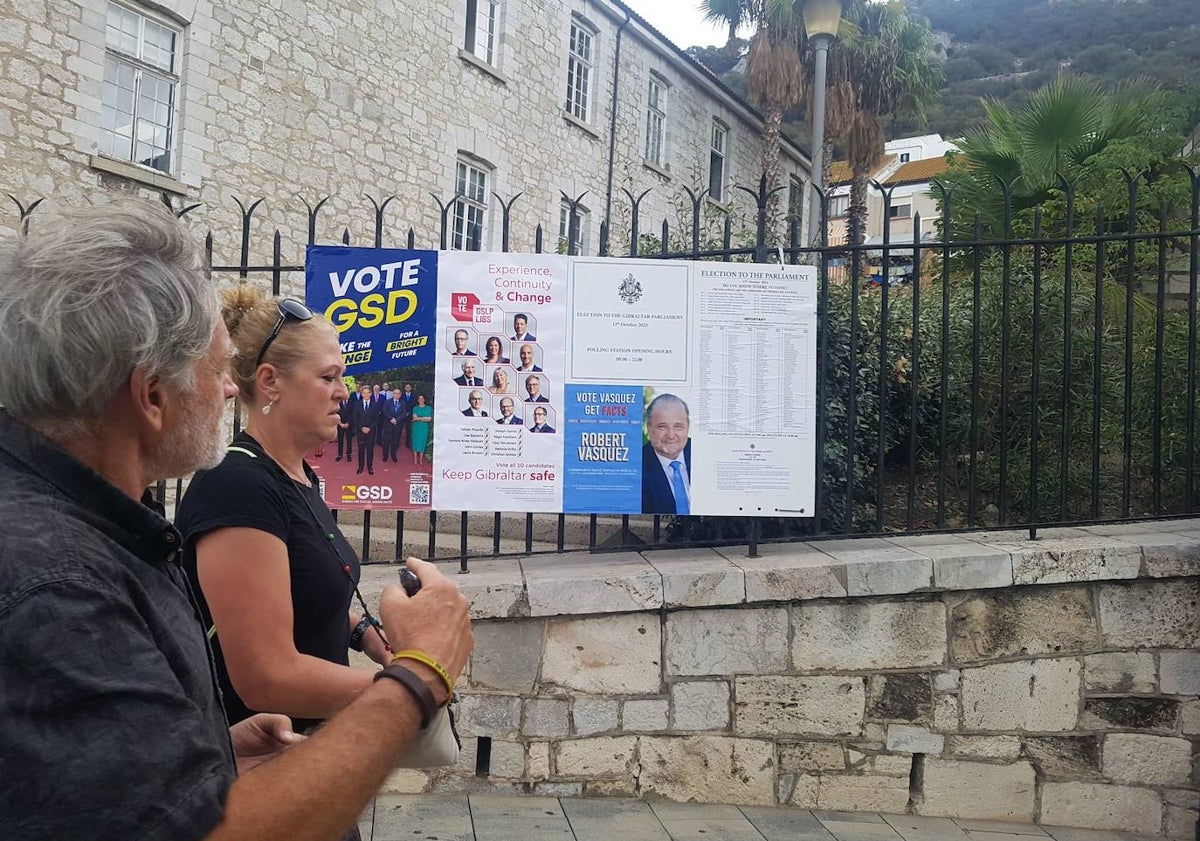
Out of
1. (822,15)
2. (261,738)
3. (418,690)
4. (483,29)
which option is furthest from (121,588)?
(483,29)

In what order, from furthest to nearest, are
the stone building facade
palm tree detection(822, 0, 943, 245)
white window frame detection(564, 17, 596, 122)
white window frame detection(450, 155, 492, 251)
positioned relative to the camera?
palm tree detection(822, 0, 943, 245)
white window frame detection(564, 17, 596, 122)
white window frame detection(450, 155, 492, 251)
the stone building facade

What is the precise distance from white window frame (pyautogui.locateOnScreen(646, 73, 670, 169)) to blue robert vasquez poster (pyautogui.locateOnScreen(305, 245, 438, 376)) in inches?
668

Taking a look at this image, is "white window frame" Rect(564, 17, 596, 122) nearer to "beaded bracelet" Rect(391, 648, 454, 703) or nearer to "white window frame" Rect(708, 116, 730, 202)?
"white window frame" Rect(708, 116, 730, 202)

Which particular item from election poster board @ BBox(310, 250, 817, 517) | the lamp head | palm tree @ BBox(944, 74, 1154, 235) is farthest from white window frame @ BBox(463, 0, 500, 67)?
election poster board @ BBox(310, 250, 817, 517)

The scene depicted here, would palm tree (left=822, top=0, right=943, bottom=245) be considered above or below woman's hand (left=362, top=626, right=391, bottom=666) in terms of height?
above

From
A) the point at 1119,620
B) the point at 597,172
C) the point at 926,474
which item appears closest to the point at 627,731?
the point at 1119,620

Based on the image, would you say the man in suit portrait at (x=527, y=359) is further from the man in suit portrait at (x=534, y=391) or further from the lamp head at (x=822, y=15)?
the lamp head at (x=822, y=15)

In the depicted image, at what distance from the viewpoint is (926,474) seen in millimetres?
6637

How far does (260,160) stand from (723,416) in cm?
997

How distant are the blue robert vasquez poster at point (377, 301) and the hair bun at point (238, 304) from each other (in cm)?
182

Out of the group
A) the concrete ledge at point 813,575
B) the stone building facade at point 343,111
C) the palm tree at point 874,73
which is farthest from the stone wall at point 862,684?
the palm tree at point 874,73

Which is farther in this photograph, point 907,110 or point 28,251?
point 907,110

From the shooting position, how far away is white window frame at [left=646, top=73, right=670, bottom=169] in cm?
2033

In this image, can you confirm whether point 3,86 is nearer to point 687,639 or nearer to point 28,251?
point 687,639
